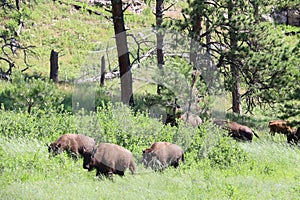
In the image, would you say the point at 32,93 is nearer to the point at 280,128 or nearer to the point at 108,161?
the point at 108,161

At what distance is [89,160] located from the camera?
1065 centimetres

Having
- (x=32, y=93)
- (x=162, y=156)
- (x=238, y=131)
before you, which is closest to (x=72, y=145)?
(x=162, y=156)

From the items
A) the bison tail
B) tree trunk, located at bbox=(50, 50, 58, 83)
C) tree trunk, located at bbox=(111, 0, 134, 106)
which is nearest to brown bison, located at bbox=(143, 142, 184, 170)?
the bison tail

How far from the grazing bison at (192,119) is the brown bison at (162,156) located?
9.42 ft

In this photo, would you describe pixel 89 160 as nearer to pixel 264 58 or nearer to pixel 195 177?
pixel 195 177

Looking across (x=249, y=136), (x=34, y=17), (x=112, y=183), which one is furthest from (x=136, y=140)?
(x=34, y=17)

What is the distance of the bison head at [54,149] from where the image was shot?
11.3m

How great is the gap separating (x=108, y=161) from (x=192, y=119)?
5.01m

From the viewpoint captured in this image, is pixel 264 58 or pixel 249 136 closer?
pixel 249 136

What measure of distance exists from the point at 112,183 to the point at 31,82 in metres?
5.94

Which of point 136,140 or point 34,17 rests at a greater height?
point 34,17

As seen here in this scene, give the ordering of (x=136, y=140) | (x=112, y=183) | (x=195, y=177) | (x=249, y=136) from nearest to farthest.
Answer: (x=112, y=183) → (x=195, y=177) → (x=136, y=140) → (x=249, y=136)

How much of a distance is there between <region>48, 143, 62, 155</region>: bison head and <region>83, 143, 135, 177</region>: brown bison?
86 centimetres

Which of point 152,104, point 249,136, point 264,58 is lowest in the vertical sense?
point 249,136
